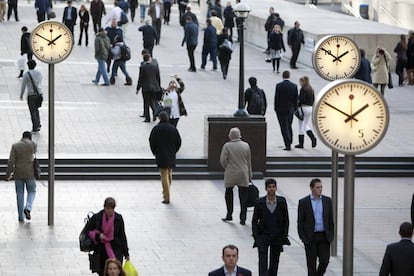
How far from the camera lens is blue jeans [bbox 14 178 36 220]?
20.2 meters

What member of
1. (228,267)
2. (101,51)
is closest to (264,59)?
(101,51)

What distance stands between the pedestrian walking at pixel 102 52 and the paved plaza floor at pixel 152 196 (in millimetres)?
379

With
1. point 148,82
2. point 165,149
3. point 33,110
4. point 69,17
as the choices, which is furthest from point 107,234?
point 69,17

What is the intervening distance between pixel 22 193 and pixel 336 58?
201 inches

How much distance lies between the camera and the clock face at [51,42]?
2078 centimetres

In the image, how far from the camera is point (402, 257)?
13.8 metres

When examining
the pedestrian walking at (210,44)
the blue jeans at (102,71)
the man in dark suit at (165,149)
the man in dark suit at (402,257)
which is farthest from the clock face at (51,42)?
the pedestrian walking at (210,44)

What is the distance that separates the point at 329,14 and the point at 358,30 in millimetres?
8216

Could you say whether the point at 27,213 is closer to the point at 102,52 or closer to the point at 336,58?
the point at 336,58

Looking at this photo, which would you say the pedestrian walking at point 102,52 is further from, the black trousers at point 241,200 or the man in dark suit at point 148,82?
the black trousers at point 241,200

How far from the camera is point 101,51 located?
33.9 metres

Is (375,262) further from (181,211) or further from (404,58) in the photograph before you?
(404,58)

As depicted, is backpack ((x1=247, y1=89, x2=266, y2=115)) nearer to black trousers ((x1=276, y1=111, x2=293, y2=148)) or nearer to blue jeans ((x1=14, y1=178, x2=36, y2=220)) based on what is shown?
black trousers ((x1=276, y1=111, x2=293, y2=148))

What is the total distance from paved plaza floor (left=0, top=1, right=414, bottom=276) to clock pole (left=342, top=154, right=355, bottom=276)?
741 centimetres
